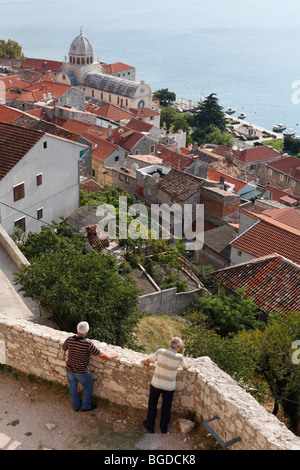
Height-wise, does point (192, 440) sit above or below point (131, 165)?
above

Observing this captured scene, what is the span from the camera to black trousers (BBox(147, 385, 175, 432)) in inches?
301

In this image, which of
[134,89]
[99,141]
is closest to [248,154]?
[134,89]

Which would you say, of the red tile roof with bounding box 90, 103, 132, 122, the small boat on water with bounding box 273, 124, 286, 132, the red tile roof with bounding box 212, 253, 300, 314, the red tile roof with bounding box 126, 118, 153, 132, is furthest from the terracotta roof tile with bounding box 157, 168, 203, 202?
the small boat on water with bounding box 273, 124, 286, 132

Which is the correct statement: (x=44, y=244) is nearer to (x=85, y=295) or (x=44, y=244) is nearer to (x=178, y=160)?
(x=85, y=295)

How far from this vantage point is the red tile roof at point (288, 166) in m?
58.7

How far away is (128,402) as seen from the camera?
27.3ft

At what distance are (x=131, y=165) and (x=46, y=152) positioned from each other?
1484cm

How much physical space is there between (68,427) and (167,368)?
1.80 meters

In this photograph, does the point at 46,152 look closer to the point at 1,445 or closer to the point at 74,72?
the point at 1,445

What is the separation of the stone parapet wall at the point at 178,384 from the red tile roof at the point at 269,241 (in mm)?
14839

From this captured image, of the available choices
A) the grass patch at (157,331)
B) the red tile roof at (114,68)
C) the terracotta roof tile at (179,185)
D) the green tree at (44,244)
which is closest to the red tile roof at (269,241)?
the terracotta roof tile at (179,185)

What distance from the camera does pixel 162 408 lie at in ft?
25.4

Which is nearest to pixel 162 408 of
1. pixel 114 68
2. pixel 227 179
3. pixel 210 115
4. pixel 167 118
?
pixel 227 179

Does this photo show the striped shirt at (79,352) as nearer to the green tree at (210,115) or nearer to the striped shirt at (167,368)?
the striped shirt at (167,368)
